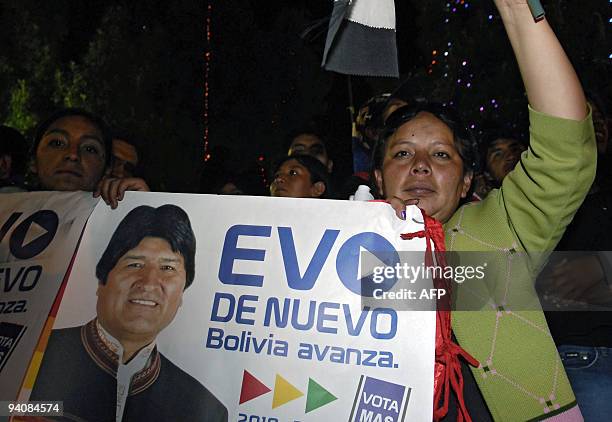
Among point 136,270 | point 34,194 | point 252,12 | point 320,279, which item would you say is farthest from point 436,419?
point 252,12

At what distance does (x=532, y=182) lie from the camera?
2.02 metres

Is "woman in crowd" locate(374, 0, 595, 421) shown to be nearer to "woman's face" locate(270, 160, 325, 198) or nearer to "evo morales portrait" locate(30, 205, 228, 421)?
"evo morales portrait" locate(30, 205, 228, 421)

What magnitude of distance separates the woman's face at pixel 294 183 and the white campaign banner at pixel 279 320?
168 centimetres

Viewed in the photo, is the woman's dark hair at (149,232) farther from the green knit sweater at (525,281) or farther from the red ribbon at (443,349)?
the green knit sweater at (525,281)

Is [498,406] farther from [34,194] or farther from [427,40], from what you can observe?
[427,40]

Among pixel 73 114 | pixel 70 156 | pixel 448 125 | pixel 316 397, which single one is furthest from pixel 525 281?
pixel 73 114

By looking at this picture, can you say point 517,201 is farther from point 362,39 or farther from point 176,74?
point 176,74

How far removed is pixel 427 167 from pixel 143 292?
0.98 meters

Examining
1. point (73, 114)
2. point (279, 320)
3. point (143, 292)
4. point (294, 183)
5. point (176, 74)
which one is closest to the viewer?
point (279, 320)

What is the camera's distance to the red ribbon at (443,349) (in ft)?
6.64

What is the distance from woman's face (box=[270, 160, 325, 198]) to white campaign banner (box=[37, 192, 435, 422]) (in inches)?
66.1

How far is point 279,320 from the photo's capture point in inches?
87.8

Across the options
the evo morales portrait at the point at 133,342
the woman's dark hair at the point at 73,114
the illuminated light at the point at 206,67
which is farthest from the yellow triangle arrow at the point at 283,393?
the illuminated light at the point at 206,67

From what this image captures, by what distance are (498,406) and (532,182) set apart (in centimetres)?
61
